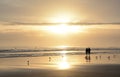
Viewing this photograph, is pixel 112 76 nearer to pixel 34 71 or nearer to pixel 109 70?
pixel 109 70

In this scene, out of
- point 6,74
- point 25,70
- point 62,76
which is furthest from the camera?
point 25,70

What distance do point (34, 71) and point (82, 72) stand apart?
449 cm

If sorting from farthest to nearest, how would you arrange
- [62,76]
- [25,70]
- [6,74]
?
[25,70], [6,74], [62,76]

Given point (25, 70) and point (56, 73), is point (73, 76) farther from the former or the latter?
point (25, 70)

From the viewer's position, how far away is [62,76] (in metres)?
33.1

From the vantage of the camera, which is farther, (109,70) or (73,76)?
(109,70)

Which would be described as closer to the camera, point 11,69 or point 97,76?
point 97,76

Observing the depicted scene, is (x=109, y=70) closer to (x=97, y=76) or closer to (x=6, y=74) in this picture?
(x=97, y=76)

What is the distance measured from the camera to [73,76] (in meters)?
33.3

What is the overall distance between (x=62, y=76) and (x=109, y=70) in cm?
702

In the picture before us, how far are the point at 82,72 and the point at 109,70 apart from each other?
3090 millimetres

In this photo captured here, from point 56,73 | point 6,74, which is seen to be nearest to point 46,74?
point 56,73

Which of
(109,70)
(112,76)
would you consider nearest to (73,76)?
(112,76)

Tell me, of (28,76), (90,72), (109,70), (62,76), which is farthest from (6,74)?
(109,70)
